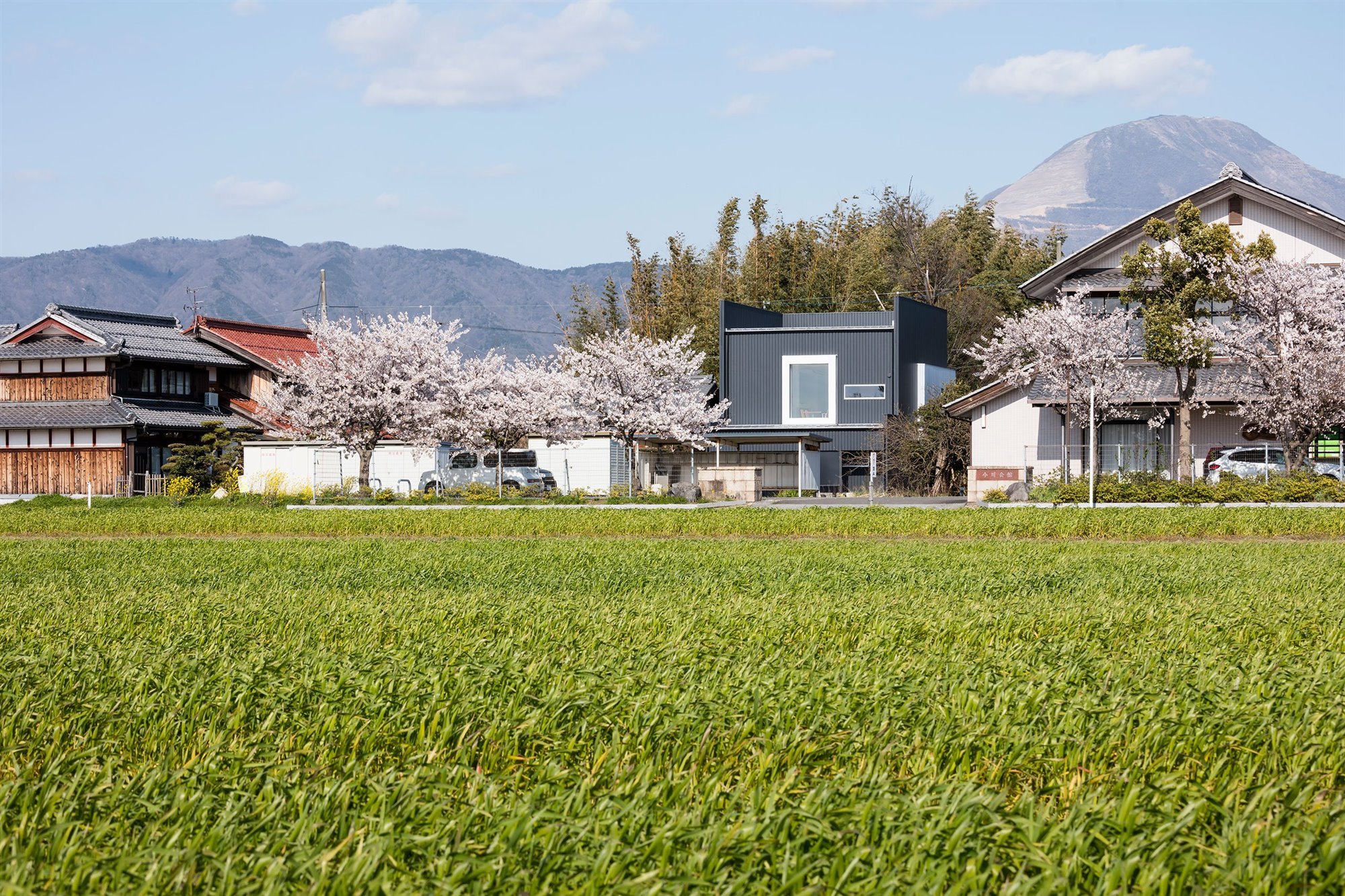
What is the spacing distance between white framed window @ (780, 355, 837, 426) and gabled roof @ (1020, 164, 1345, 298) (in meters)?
10.8

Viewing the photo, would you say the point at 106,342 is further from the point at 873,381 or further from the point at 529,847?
the point at 529,847

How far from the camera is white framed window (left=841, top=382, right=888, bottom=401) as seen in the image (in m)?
45.6

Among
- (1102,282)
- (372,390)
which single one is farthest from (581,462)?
(1102,282)

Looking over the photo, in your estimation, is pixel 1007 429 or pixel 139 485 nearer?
pixel 1007 429

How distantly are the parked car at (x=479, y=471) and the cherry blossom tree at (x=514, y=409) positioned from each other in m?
0.29

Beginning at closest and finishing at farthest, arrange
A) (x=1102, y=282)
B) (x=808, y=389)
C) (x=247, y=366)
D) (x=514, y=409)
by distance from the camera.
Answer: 1. (x=1102, y=282)
2. (x=514, y=409)
3. (x=808, y=389)
4. (x=247, y=366)

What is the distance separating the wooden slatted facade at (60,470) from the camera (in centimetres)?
4353

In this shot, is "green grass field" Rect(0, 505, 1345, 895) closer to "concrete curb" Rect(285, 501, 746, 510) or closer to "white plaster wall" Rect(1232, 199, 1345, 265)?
"concrete curb" Rect(285, 501, 746, 510)

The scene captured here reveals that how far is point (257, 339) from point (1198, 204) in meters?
38.7

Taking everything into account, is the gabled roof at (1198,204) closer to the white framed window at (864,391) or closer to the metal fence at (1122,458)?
the metal fence at (1122,458)

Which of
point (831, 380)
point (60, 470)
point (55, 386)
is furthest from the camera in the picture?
point (831, 380)

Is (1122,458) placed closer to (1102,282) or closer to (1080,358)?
(1080,358)

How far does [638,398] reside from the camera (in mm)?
39781

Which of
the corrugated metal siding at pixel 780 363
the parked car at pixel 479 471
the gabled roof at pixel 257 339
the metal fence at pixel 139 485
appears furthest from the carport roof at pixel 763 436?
the metal fence at pixel 139 485
